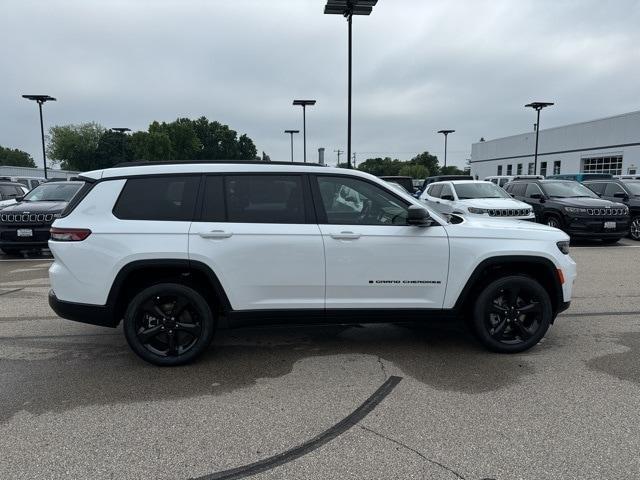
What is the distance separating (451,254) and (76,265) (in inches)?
130

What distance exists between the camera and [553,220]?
506 inches

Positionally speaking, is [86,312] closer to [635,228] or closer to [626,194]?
[635,228]

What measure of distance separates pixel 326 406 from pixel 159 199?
2.30 metres

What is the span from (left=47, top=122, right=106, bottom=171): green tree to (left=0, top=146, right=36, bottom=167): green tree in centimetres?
4457

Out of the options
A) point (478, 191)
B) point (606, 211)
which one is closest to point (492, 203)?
point (478, 191)

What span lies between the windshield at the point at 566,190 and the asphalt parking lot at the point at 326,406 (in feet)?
28.6

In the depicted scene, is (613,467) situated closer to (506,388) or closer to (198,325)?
(506,388)

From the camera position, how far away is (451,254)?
435 cm

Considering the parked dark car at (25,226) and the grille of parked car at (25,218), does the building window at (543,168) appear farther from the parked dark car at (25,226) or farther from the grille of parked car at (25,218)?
the grille of parked car at (25,218)

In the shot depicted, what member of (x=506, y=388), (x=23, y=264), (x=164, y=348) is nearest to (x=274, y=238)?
(x=164, y=348)

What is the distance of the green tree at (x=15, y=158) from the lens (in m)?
118

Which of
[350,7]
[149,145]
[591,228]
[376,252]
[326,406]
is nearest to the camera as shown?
[326,406]

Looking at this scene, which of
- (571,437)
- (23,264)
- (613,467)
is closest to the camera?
(613,467)

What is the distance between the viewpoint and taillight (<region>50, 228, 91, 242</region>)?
4141mm
